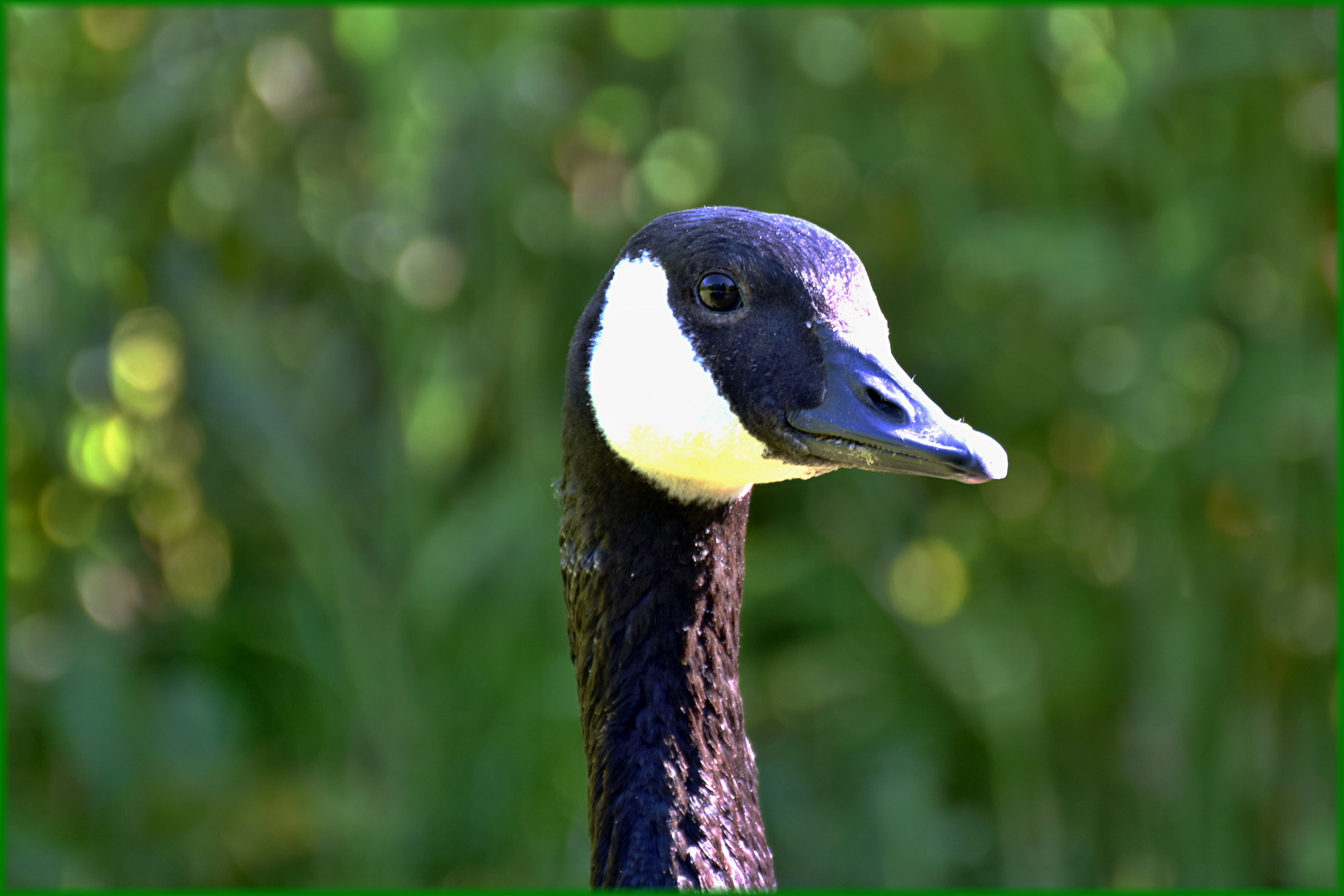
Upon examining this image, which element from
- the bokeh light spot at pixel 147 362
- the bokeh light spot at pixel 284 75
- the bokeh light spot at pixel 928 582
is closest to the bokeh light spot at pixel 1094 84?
the bokeh light spot at pixel 928 582

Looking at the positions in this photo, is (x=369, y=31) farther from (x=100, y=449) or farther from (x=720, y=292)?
(x=720, y=292)

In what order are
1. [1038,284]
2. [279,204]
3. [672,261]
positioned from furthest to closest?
[279,204] → [1038,284] → [672,261]

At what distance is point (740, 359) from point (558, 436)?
3.75 feet

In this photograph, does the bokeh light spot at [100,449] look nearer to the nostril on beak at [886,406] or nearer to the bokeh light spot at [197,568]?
the bokeh light spot at [197,568]

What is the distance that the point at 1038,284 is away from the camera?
2484 mm

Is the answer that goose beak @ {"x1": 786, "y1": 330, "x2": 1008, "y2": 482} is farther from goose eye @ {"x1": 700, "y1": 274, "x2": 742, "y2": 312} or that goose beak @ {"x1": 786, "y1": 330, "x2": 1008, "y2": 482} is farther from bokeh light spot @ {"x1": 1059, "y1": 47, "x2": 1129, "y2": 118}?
bokeh light spot @ {"x1": 1059, "y1": 47, "x2": 1129, "y2": 118}

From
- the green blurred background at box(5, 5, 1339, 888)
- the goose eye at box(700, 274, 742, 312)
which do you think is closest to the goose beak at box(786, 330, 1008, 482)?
the goose eye at box(700, 274, 742, 312)

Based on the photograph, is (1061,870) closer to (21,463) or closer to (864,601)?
(864,601)

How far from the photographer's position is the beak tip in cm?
115

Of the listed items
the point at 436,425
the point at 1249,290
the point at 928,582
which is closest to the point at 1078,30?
the point at 1249,290

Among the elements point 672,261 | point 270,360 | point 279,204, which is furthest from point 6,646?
point 672,261

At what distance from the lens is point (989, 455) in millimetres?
1167

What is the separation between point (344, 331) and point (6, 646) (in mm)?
974

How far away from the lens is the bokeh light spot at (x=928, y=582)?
2.57 metres
